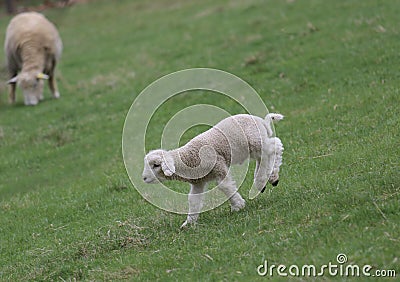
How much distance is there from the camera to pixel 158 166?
276 inches

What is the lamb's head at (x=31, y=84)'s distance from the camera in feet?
59.0

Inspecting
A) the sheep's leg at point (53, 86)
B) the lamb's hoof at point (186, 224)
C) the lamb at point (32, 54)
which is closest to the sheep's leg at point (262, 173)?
the lamb's hoof at point (186, 224)

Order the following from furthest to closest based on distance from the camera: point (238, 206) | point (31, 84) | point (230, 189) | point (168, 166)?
point (31, 84) < point (238, 206) < point (230, 189) < point (168, 166)

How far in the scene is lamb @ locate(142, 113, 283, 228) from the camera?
7105 mm

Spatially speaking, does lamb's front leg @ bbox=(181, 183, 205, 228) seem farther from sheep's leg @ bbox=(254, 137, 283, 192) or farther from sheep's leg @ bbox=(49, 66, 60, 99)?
sheep's leg @ bbox=(49, 66, 60, 99)

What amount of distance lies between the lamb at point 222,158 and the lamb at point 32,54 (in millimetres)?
11407

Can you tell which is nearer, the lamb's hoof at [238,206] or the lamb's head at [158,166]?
the lamb's head at [158,166]

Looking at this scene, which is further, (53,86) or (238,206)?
(53,86)

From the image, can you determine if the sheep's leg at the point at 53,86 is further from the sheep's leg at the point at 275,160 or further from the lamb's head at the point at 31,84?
the sheep's leg at the point at 275,160

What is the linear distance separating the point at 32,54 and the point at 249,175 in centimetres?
1101

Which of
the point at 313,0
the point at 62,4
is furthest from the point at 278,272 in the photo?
the point at 62,4

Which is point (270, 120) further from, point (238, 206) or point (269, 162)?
point (238, 206)

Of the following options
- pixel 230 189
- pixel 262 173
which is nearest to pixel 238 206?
pixel 230 189

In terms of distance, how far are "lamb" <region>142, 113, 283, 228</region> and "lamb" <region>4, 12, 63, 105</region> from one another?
37.4 ft
